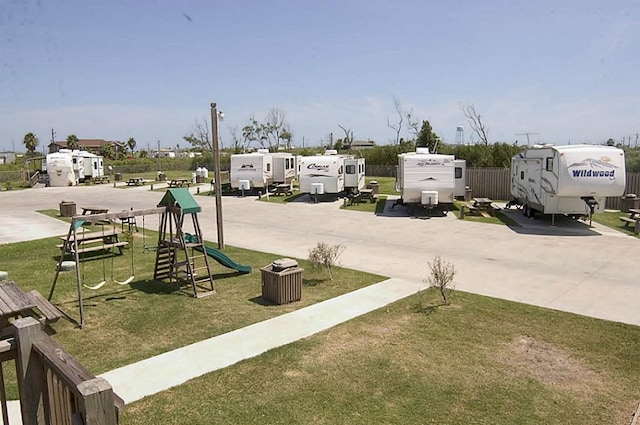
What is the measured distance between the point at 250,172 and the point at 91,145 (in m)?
82.3

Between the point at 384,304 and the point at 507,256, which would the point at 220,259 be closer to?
the point at 384,304

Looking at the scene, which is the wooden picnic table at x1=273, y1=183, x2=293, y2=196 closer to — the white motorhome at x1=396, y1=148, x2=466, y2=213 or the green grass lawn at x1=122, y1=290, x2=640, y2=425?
the white motorhome at x1=396, y1=148, x2=466, y2=213

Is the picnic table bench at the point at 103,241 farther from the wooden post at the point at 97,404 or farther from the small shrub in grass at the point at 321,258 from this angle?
the wooden post at the point at 97,404

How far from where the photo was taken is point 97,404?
6.89 feet

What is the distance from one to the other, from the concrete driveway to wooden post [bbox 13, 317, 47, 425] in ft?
28.3

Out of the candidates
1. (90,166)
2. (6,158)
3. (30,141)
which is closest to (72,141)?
(30,141)

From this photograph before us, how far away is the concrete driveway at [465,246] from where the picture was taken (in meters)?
10.0

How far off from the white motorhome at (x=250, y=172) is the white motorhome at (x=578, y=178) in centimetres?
1647

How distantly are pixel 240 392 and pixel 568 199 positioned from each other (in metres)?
15.7

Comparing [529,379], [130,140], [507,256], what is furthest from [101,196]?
[130,140]

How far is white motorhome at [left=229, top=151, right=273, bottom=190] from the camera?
97.8 ft

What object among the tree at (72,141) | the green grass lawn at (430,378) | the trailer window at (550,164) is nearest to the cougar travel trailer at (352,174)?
the trailer window at (550,164)

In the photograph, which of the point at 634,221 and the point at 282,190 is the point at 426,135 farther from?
the point at 634,221

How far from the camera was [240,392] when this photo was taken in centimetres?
581
